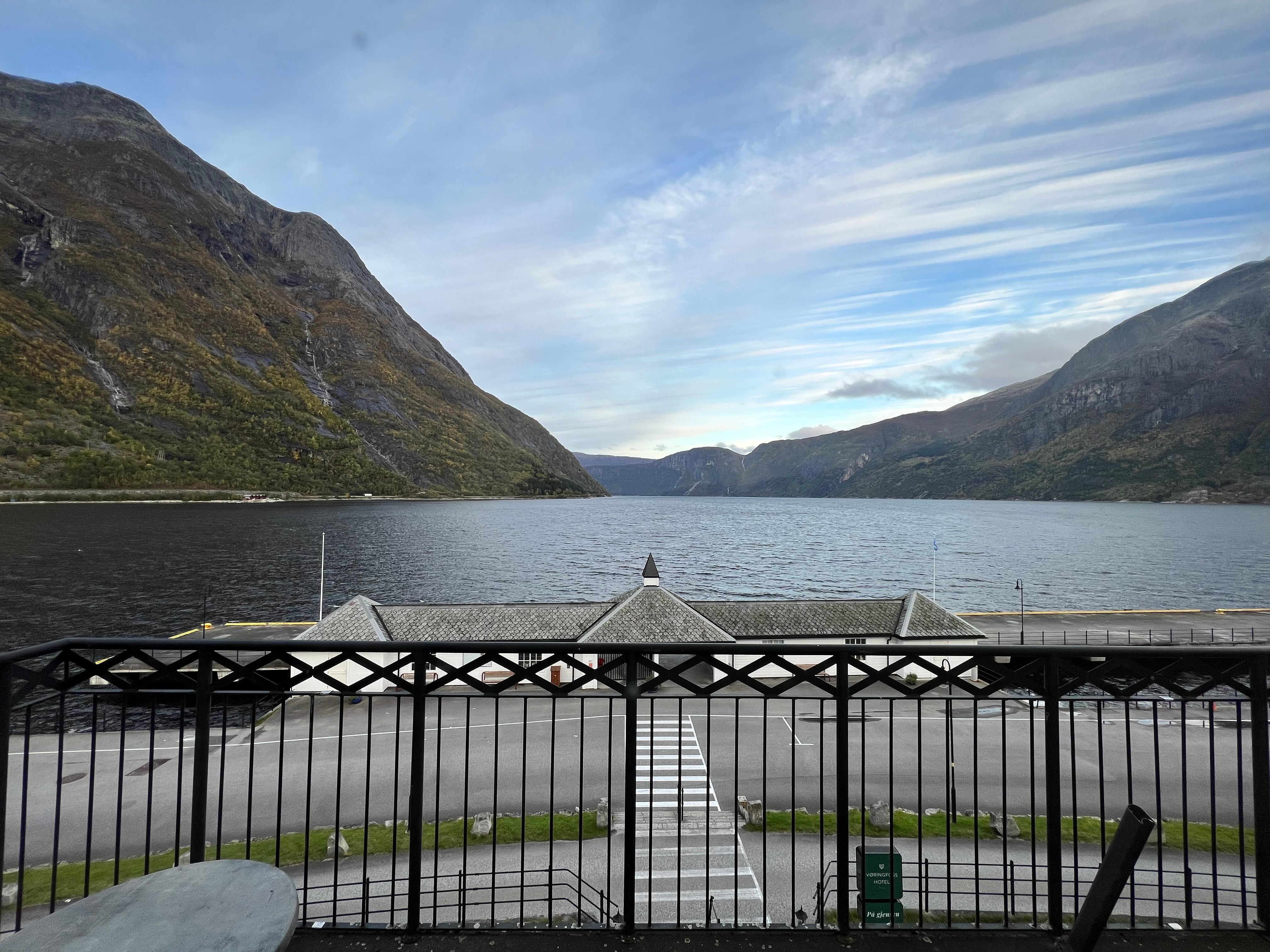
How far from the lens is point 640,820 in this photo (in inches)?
671

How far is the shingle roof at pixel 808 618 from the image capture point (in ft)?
129

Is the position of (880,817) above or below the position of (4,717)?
below

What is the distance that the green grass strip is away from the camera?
15.8 metres

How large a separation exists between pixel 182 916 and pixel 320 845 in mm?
18693

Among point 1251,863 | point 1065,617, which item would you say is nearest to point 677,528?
point 1065,617

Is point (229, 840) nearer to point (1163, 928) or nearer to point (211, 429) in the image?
point (1163, 928)

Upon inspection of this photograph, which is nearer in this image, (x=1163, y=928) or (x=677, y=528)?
(x=1163, y=928)

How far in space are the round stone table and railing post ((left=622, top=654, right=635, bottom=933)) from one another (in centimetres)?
190

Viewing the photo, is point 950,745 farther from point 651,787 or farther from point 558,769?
point 558,769

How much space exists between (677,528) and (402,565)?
3995 inches

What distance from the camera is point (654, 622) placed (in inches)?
1420

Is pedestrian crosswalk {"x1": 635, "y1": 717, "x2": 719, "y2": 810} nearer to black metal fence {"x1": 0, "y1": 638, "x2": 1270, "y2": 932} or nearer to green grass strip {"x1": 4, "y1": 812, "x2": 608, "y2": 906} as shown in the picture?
black metal fence {"x1": 0, "y1": 638, "x2": 1270, "y2": 932}

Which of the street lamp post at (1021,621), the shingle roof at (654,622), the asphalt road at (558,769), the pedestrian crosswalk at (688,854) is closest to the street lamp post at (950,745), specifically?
the asphalt road at (558,769)

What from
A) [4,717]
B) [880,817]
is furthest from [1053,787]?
[880,817]
